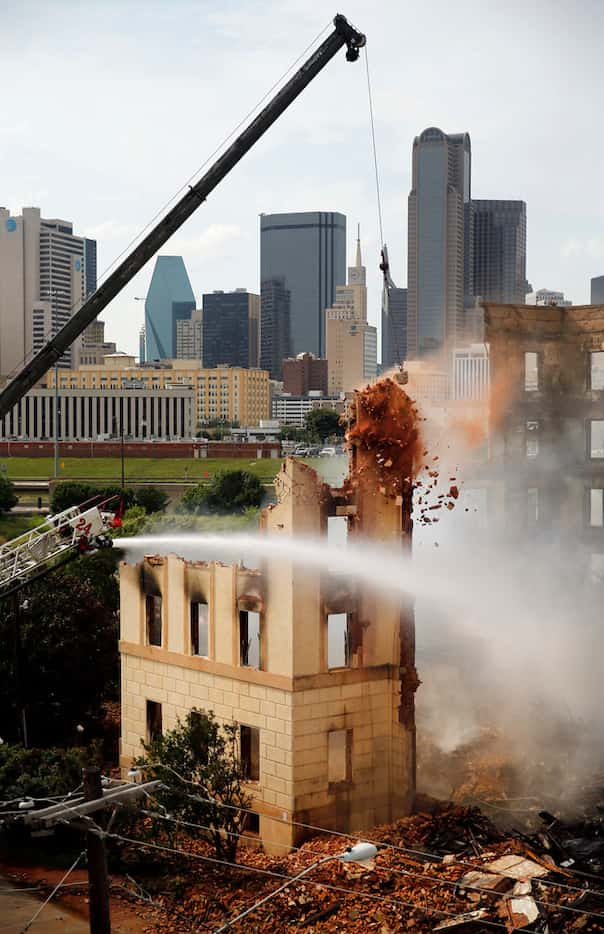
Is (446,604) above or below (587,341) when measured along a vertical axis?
below

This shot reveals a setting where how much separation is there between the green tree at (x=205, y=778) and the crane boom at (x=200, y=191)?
545 inches

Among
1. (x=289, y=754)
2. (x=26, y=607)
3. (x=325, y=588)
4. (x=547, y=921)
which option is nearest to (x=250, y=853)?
(x=289, y=754)

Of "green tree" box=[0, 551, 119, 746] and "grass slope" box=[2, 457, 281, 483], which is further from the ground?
"grass slope" box=[2, 457, 281, 483]

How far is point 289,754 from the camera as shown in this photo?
29.2 metres

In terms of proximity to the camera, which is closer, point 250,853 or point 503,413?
point 250,853

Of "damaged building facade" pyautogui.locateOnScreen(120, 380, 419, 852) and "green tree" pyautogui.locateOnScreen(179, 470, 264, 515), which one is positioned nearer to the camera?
"damaged building facade" pyautogui.locateOnScreen(120, 380, 419, 852)

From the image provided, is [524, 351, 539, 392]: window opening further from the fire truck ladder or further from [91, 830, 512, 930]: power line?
[91, 830, 512, 930]: power line

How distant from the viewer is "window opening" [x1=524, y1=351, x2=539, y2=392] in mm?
66125

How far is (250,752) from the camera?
101ft

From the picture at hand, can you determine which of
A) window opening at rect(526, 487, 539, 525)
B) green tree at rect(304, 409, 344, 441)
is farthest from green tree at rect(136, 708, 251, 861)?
green tree at rect(304, 409, 344, 441)

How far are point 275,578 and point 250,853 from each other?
7.23m

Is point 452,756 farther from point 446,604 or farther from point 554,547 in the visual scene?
point 554,547

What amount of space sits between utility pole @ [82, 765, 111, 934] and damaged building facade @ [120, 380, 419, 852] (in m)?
9.96

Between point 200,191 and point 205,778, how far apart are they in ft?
67.5
